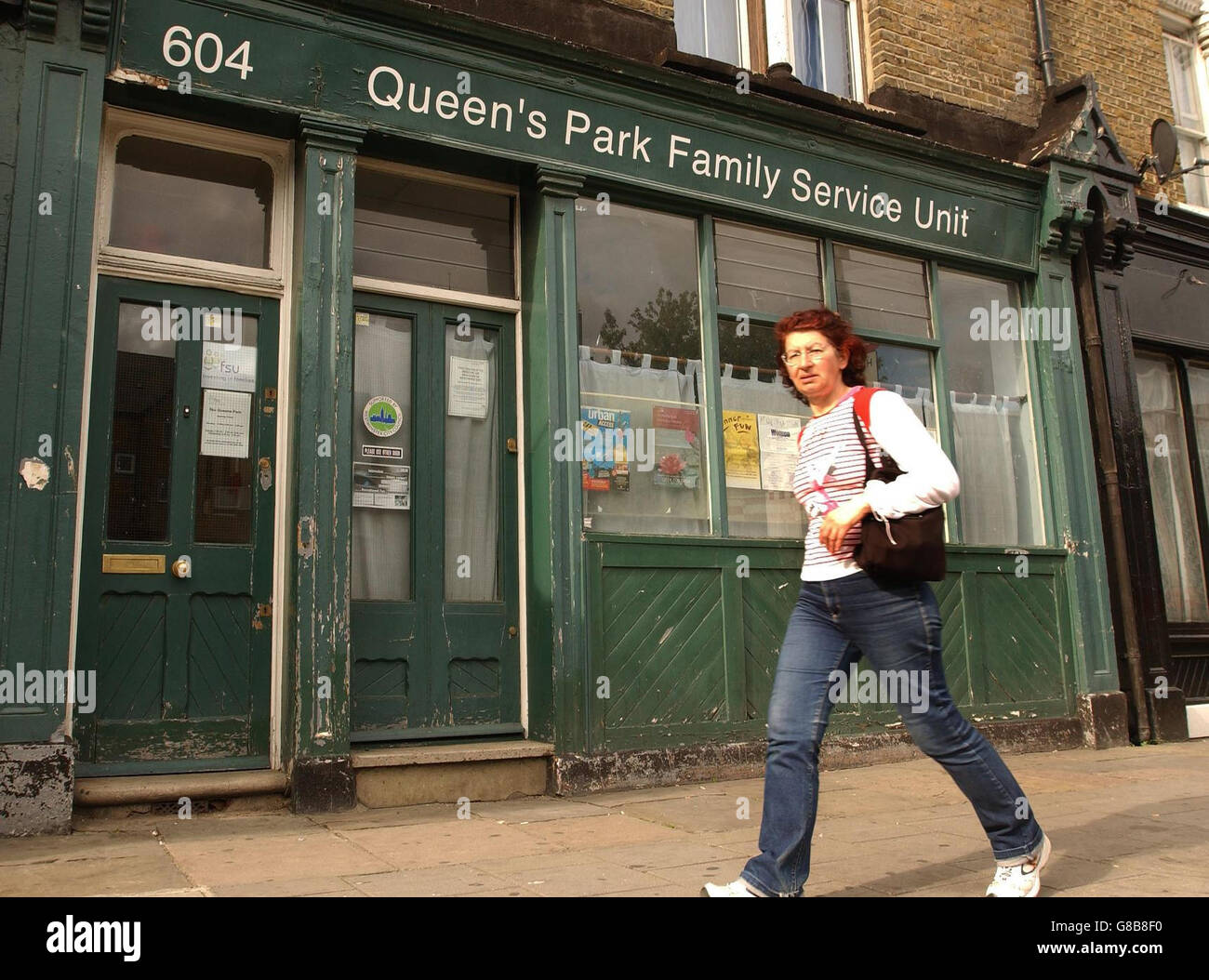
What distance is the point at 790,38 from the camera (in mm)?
8570

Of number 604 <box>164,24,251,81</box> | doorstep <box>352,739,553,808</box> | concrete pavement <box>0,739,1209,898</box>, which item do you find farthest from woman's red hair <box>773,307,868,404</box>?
number 604 <box>164,24,251,81</box>

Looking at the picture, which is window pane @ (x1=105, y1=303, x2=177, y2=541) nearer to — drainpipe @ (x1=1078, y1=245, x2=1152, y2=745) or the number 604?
the number 604

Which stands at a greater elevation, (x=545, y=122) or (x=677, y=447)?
(x=545, y=122)

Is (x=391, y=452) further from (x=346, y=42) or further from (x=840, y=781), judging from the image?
(x=840, y=781)

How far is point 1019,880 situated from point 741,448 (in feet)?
14.2

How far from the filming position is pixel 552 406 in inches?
258

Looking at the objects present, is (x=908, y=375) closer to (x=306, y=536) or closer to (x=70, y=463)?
(x=306, y=536)

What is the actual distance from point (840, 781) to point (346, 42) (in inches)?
210

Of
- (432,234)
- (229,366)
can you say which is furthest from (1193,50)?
(229,366)

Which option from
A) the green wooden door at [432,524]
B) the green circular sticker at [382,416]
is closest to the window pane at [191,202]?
the green wooden door at [432,524]

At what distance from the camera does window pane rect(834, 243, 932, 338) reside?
320 inches

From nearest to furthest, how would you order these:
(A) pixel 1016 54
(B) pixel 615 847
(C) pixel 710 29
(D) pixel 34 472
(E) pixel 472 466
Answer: (B) pixel 615 847 < (D) pixel 34 472 < (E) pixel 472 466 < (C) pixel 710 29 < (A) pixel 1016 54

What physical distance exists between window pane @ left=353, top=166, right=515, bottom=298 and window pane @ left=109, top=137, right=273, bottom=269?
603 mm

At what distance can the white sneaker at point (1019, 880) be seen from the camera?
11.1 ft
